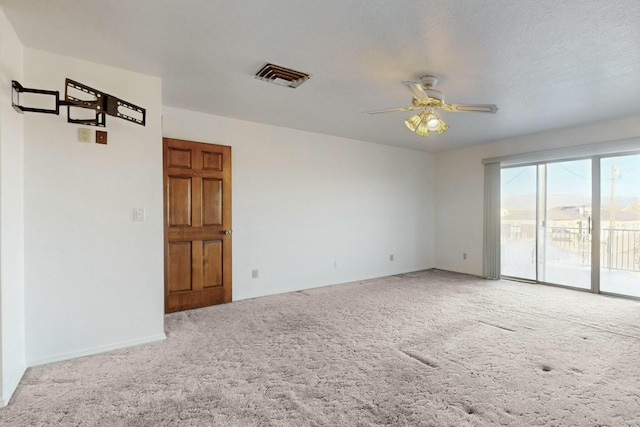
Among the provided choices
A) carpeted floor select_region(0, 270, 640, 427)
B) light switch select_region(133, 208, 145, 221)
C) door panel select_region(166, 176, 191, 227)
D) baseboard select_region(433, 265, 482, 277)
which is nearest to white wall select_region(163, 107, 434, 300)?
baseboard select_region(433, 265, 482, 277)

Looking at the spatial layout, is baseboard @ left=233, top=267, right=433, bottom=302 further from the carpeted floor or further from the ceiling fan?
the ceiling fan

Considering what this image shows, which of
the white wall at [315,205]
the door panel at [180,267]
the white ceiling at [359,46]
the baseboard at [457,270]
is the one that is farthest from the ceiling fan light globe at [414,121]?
the baseboard at [457,270]

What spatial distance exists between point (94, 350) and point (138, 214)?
3.79ft

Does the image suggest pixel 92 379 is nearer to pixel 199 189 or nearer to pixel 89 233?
pixel 89 233

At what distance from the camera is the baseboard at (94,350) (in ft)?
8.15

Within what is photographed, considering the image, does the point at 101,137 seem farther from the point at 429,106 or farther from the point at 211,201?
the point at 429,106

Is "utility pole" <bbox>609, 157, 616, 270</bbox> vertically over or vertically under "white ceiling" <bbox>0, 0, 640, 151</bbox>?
under

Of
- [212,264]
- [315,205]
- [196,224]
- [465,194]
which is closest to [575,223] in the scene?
[465,194]

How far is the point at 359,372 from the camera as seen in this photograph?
2.38 metres

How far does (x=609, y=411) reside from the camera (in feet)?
6.33

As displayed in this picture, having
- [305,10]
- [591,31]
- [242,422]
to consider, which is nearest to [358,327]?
[242,422]

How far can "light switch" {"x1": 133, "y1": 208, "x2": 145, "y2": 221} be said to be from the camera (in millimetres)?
2856

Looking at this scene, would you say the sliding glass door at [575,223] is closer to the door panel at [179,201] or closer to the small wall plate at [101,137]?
the door panel at [179,201]

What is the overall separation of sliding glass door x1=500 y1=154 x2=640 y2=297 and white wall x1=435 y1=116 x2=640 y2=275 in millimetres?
363
